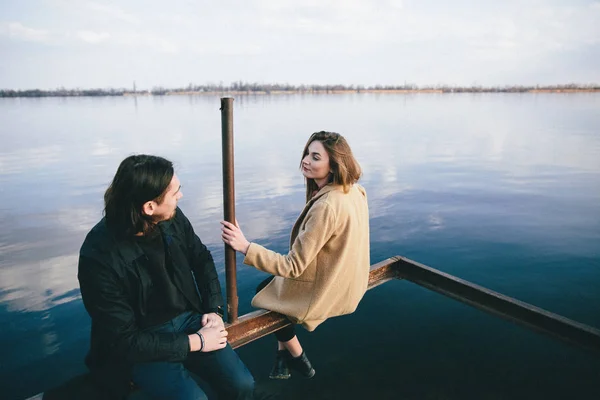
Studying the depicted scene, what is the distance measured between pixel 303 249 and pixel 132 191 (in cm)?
121

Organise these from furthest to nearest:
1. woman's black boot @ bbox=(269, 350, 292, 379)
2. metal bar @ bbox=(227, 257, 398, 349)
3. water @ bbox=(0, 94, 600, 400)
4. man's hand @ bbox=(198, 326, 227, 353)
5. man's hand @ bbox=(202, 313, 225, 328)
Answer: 1. water @ bbox=(0, 94, 600, 400)
2. woman's black boot @ bbox=(269, 350, 292, 379)
3. metal bar @ bbox=(227, 257, 398, 349)
4. man's hand @ bbox=(202, 313, 225, 328)
5. man's hand @ bbox=(198, 326, 227, 353)

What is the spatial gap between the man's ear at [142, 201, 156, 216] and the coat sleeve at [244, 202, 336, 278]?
729mm

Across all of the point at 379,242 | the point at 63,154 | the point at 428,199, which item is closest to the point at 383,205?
the point at 428,199

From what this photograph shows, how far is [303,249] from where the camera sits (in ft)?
10.00

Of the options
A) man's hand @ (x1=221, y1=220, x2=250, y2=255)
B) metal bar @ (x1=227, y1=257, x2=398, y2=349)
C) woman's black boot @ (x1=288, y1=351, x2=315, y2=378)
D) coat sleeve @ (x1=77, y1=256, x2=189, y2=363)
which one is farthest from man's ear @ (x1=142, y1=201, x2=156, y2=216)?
woman's black boot @ (x1=288, y1=351, x2=315, y2=378)

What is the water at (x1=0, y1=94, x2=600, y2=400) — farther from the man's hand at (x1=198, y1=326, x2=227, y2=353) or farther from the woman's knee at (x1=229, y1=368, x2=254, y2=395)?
the man's hand at (x1=198, y1=326, x2=227, y2=353)

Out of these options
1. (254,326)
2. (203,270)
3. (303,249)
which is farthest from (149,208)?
(254,326)

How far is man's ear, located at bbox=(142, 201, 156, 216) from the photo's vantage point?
2615mm

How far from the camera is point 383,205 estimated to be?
38.8ft

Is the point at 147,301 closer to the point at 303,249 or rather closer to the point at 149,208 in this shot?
the point at 149,208

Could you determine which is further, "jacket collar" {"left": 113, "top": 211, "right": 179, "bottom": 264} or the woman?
the woman

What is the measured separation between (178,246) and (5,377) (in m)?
3.30

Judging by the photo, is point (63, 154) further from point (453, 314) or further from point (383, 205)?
point (453, 314)

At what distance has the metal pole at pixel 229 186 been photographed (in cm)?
311
